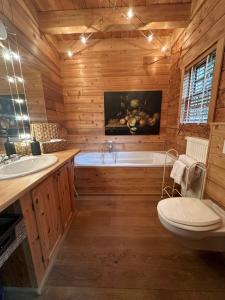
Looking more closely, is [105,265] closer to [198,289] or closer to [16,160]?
[198,289]

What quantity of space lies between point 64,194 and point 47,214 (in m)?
0.39

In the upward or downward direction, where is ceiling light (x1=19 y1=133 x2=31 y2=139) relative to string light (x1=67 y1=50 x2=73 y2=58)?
downward

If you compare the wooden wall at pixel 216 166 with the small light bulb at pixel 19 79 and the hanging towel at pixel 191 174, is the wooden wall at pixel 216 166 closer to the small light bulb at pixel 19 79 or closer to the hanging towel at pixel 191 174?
the hanging towel at pixel 191 174

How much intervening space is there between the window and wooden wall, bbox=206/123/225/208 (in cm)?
54

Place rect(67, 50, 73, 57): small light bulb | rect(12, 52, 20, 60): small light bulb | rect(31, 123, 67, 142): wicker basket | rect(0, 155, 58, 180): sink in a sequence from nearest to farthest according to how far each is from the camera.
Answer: rect(0, 155, 58, 180): sink, rect(12, 52, 20, 60): small light bulb, rect(31, 123, 67, 142): wicker basket, rect(67, 50, 73, 57): small light bulb

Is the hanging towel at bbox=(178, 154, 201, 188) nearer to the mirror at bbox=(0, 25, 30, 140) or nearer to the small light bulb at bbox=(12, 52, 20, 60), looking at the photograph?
the mirror at bbox=(0, 25, 30, 140)

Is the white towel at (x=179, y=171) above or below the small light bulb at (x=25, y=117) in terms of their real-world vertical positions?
below

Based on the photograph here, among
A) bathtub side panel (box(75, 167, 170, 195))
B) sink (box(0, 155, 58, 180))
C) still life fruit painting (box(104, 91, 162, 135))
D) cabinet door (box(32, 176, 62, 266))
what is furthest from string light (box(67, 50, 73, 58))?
cabinet door (box(32, 176, 62, 266))

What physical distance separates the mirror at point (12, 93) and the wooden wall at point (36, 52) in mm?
139

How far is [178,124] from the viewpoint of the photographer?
8.34ft

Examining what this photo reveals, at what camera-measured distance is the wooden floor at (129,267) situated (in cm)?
110

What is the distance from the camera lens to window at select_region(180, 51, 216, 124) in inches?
69.4

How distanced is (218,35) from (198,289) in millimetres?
2416

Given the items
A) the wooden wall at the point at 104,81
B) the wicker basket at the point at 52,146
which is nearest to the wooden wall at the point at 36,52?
the wooden wall at the point at 104,81
